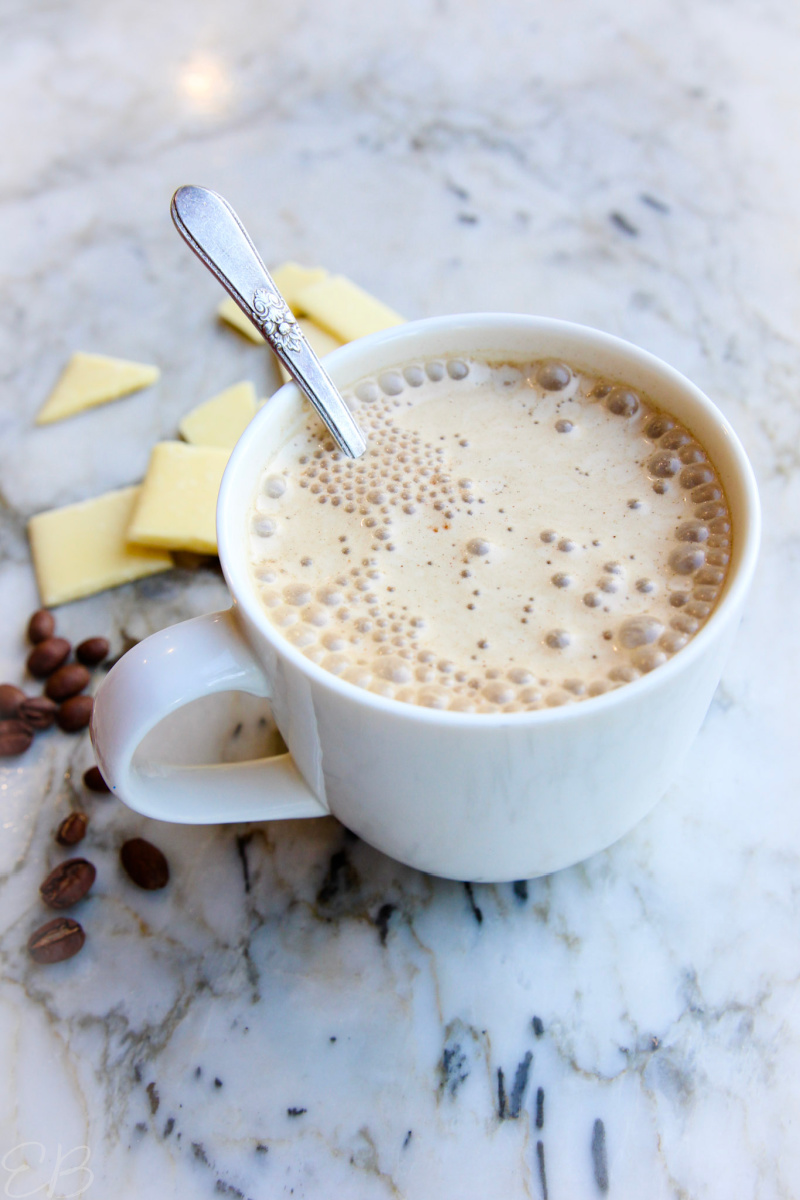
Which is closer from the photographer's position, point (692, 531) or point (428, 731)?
point (428, 731)

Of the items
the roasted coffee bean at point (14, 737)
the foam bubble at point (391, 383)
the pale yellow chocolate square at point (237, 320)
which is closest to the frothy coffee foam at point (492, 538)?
the foam bubble at point (391, 383)

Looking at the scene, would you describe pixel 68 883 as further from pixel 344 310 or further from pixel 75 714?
pixel 344 310

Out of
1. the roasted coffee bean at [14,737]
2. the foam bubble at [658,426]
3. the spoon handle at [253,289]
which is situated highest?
the spoon handle at [253,289]

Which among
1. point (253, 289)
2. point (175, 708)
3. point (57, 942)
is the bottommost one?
point (57, 942)

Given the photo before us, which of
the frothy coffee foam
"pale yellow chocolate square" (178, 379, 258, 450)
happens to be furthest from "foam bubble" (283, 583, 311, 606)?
"pale yellow chocolate square" (178, 379, 258, 450)

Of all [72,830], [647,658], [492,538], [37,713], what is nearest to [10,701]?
[37,713]

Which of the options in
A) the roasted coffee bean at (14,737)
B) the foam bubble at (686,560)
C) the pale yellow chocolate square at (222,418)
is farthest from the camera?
the pale yellow chocolate square at (222,418)

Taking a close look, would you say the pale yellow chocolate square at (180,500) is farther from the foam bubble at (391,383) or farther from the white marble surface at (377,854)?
the foam bubble at (391,383)
